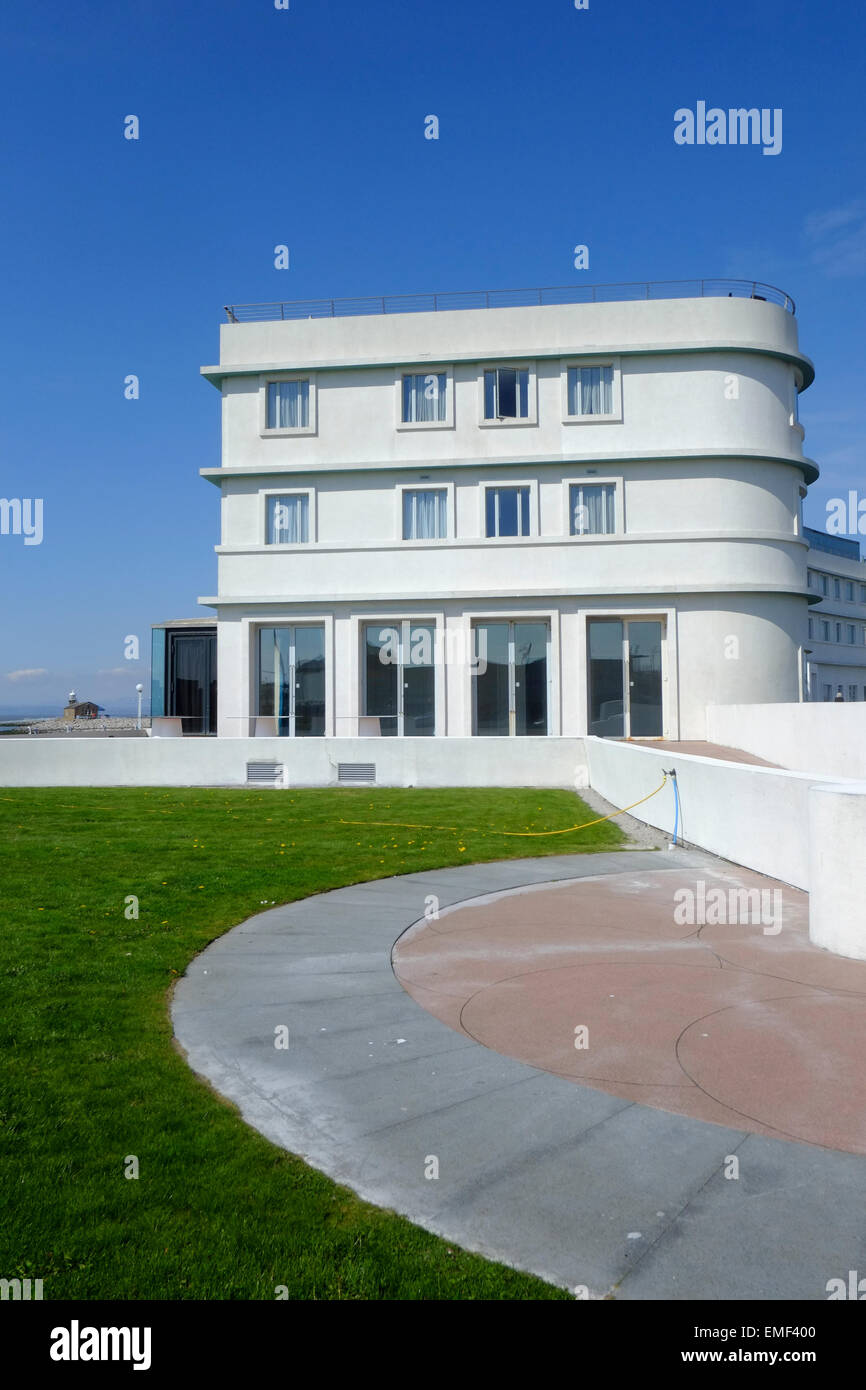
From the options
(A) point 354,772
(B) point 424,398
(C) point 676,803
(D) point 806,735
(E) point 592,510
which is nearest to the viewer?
(C) point 676,803

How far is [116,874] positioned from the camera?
11.4m

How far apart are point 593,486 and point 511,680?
6828mm

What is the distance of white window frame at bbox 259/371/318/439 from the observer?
1277 inches

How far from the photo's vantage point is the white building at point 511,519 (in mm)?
30984

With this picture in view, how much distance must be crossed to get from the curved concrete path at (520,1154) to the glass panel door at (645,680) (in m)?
24.9

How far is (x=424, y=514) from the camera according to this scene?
32094mm

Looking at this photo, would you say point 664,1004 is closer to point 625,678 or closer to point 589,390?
point 625,678

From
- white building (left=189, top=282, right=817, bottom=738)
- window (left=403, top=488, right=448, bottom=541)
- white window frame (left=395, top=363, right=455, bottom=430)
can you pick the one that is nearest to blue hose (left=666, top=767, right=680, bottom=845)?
white building (left=189, top=282, right=817, bottom=738)

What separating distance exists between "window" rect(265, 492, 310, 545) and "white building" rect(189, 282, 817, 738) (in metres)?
0.07

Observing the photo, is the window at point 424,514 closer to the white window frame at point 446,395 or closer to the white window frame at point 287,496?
the white window frame at point 446,395

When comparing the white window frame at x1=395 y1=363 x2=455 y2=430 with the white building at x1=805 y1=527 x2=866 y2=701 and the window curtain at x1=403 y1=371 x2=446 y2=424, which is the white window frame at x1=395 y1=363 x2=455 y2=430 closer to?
the window curtain at x1=403 y1=371 x2=446 y2=424

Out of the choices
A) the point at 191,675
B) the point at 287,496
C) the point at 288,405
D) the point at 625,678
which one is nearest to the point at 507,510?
the point at 625,678

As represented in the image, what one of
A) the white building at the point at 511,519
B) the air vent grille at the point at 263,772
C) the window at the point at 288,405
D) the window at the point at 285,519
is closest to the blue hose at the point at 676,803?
the air vent grille at the point at 263,772
